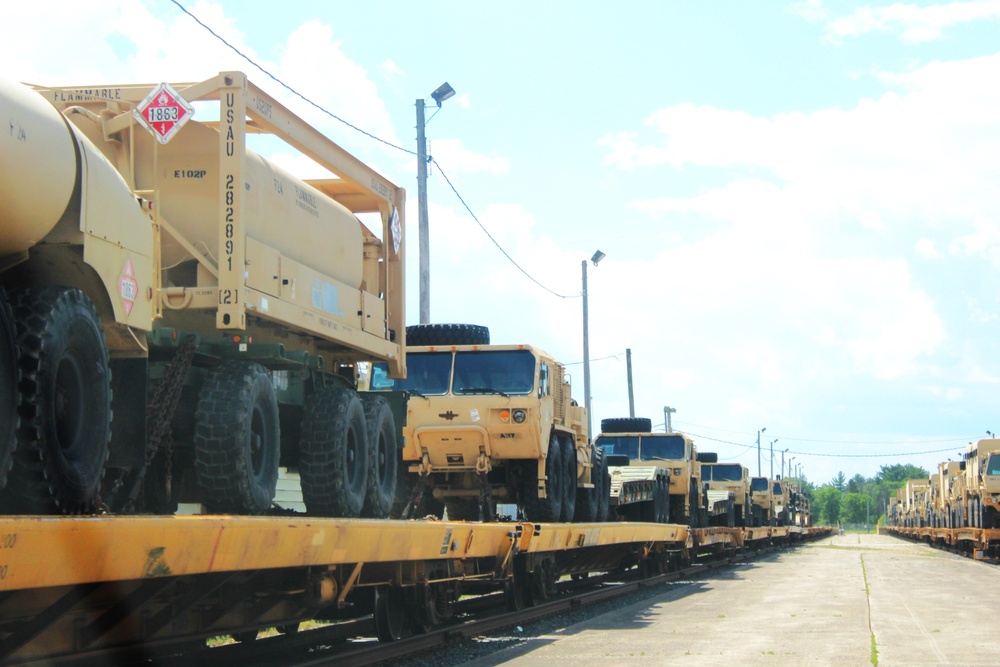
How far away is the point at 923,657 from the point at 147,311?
6905 mm

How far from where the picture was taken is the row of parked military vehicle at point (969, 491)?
32.8 m

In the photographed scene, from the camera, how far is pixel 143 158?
26.4 ft

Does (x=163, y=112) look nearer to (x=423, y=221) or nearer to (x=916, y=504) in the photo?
(x=423, y=221)

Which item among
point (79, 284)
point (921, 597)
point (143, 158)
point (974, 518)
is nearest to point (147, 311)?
point (79, 284)

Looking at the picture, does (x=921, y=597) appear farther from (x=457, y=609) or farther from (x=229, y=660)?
(x=229, y=660)

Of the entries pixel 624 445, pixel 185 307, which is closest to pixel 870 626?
pixel 185 307

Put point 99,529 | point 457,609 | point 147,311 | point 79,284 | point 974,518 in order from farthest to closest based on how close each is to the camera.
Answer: point 974,518
point 457,609
point 147,311
point 79,284
point 99,529

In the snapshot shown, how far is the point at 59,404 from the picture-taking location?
5.52m

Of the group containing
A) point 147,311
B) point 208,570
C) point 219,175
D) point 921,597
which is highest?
point 219,175

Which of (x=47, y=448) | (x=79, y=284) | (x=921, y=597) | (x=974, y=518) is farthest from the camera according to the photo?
(x=974, y=518)

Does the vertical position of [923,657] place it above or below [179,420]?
below

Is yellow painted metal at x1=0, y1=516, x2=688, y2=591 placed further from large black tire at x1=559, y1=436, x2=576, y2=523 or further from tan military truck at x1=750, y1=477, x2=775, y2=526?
tan military truck at x1=750, y1=477, x2=775, y2=526

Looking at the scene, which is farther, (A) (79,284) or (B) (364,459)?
(B) (364,459)

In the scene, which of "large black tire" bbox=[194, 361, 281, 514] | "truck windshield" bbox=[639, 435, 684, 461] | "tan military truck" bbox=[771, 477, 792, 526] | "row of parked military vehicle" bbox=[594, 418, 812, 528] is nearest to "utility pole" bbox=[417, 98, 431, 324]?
"row of parked military vehicle" bbox=[594, 418, 812, 528]
